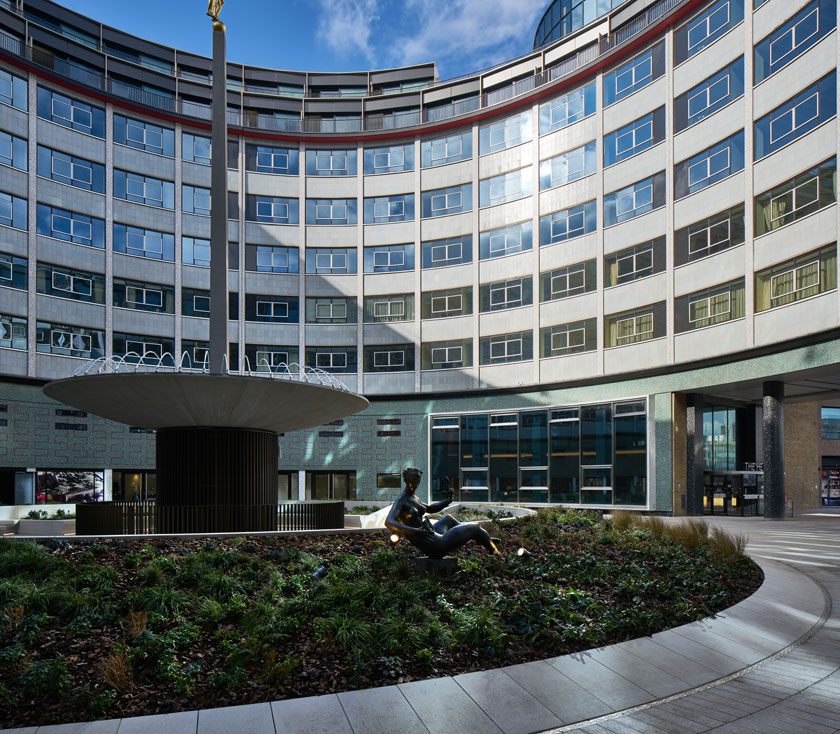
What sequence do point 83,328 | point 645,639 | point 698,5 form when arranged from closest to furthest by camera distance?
point 645,639 → point 698,5 → point 83,328

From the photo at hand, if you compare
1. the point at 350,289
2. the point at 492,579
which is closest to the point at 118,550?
the point at 492,579

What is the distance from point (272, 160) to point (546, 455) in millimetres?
26545

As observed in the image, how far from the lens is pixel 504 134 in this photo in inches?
1742

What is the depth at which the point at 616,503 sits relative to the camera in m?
36.9

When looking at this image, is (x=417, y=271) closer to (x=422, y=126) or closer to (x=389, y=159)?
(x=389, y=159)

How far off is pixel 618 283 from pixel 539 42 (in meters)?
28.6

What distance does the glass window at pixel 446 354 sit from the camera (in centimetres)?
4450

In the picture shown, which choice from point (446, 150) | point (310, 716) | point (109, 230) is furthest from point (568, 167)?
point (310, 716)

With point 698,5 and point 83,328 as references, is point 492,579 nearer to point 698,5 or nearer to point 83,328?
point 698,5

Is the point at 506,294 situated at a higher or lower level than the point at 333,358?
higher

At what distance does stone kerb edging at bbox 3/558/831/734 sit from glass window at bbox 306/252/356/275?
39.2 metres

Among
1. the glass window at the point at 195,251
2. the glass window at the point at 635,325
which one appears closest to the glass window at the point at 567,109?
the glass window at the point at 635,325

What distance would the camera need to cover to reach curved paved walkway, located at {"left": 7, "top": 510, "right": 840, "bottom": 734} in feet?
22.2

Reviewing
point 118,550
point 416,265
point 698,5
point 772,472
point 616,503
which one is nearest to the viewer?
point 118,550
